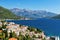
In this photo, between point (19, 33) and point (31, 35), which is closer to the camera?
point (19, 33)

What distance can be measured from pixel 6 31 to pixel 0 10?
17917cm

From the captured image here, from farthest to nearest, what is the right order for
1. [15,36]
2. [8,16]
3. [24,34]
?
[8,16], [24,34], [15,36]

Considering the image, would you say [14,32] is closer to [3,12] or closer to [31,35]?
[31,35]

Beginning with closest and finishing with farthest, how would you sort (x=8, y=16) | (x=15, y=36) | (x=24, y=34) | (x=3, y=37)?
(x=3, y=37) → (x=15, y=36) → (x=24, y=34) → (x=8, y=16)

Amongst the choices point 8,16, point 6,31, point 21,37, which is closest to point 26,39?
point 21,37

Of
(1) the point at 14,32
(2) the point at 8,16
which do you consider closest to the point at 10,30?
(1) the point at 14,32

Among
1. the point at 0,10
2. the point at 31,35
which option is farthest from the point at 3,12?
the point at 31,35

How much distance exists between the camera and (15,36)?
20.9 m

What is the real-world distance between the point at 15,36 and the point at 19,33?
1370mm

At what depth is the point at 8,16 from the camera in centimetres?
19388

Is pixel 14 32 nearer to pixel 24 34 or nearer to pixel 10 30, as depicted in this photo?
pixel 10 30

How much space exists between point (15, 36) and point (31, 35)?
3385mm

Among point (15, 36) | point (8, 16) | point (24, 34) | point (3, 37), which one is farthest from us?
point (8, 16)

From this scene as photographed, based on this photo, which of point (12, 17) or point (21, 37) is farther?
point (12, 17)
